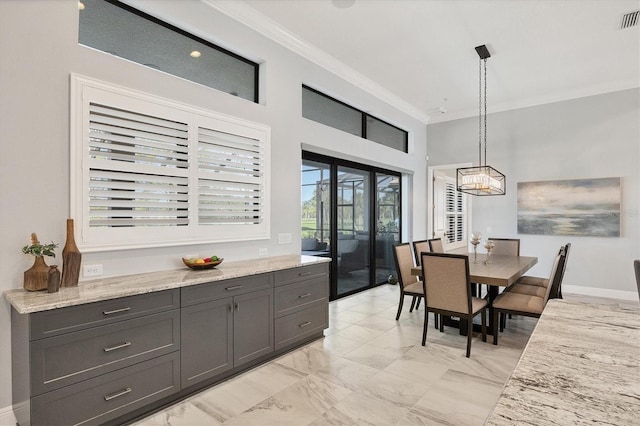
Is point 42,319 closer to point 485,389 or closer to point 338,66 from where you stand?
point 485,389

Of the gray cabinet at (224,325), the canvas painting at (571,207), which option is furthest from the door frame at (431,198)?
the gray cabinet at (224,325)

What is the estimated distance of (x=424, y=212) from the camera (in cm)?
Answer: 721

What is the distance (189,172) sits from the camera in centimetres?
310

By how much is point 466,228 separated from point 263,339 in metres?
5.34

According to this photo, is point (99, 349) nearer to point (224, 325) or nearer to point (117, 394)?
point (117, 394)

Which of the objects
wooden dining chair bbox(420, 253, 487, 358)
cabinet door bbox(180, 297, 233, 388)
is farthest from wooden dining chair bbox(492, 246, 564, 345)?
cabinet door bbox(180, 297, 233, 388)

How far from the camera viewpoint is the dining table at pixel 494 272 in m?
3.36

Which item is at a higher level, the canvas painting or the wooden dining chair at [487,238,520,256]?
the canvas painting

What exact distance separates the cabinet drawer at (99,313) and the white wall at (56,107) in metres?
0.52

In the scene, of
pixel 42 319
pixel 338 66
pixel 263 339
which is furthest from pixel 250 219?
pixel 338 66

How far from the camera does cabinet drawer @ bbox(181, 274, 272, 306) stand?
8.25ft

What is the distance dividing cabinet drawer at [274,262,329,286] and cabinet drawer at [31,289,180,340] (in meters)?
0.99

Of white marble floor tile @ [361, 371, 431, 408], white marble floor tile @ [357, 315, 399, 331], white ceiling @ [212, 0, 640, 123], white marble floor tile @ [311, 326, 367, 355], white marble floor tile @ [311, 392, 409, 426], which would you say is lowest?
white marble floor tile @ [311, 392, 409, 426]

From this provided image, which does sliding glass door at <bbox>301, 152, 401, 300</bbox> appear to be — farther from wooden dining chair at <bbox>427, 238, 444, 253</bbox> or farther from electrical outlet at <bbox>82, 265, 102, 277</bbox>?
electrical outlet at <bbox>82, 265, 102, 277</bbox>
